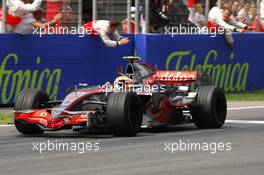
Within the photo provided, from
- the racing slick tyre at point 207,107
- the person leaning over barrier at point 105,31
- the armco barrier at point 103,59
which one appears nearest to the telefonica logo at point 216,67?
the armco barrier at point 103,59

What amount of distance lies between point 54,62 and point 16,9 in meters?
1.41

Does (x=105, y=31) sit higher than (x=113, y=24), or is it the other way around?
(x=113, y=24)

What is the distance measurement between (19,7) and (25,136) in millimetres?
4584

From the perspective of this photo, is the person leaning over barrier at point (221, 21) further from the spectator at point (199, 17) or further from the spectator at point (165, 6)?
the spectator at point (165, 6)

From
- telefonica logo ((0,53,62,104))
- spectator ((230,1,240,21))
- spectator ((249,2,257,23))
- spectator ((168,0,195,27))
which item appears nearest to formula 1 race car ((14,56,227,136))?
telefonica logo ((0,53,62,104))

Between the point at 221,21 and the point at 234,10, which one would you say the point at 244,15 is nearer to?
the point at 234,10

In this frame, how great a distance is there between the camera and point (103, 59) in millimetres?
18281

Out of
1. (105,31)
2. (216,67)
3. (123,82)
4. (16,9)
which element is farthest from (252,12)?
(123,82)

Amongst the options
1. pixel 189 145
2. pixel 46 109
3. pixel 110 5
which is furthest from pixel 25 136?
pixel 110 5

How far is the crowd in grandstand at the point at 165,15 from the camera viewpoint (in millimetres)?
16438

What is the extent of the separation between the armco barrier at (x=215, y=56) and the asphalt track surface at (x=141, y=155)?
227 inches

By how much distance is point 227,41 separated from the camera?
67.7 feet

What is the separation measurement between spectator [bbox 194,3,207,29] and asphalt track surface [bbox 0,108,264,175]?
272 inches

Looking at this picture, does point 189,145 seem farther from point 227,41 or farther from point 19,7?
point 227,41
